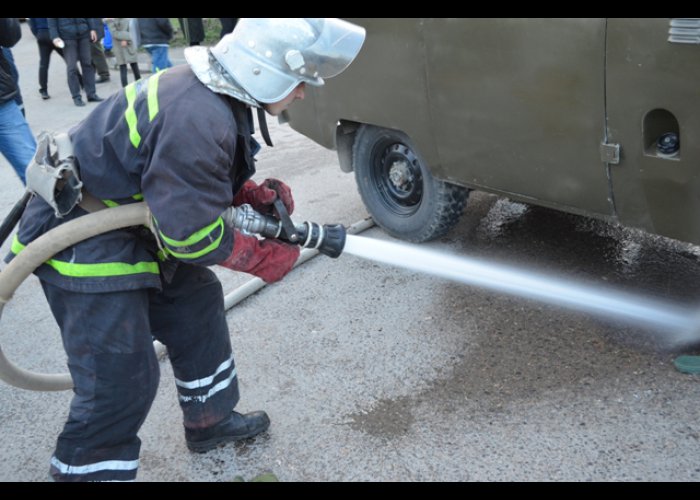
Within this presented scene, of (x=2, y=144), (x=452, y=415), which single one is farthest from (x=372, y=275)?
(x=2, y=144)

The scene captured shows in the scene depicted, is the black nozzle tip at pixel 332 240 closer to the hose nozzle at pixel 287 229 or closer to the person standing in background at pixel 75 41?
the hose nozzle at pixel 287 229

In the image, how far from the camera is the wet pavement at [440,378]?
8.91 feet

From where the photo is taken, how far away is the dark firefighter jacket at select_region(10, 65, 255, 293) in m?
2.10

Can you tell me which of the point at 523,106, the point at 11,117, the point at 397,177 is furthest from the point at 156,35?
the point at 523,106

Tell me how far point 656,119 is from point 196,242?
189 centimetres

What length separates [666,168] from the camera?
9.24 ft

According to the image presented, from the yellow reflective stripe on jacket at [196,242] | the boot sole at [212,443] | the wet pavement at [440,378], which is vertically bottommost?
the wet pavement at [440,378]

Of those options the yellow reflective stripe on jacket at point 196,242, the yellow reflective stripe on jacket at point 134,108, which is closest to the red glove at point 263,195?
the yellow reflective stripe on jacket at point 196,242

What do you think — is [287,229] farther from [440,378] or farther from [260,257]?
[440,378]

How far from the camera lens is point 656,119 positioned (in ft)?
9.23

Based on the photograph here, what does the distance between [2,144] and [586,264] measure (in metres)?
3.87

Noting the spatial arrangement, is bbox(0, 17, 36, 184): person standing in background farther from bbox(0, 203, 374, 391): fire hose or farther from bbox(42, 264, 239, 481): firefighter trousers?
bbox(42, 264, 239, 481): firefighter trousers

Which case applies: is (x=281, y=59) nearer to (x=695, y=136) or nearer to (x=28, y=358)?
(x=695, y=136)

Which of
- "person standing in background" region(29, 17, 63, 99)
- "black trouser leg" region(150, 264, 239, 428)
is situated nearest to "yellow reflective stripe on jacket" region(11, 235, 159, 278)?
"black trouser leg" region(150, 264, 239, 428)
